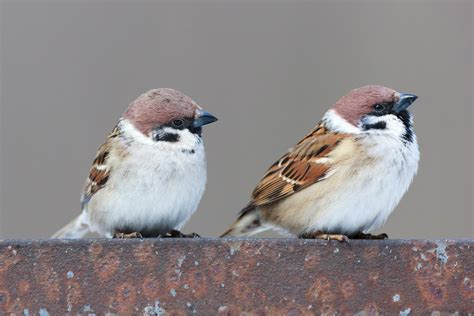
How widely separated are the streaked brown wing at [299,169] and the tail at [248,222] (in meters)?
0.04

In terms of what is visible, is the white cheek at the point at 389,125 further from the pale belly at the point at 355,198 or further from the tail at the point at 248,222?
the tail at the point at 248,222

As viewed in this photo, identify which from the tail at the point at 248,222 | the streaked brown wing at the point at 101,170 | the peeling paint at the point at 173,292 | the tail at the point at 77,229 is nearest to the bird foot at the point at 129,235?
the streaked brown wing at the point at 101,170

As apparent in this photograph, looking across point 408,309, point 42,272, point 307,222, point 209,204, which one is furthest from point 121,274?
point 209,204

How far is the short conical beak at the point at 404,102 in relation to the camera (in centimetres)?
386

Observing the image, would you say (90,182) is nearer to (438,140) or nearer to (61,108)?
(61,108)

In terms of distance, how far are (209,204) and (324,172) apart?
7.48 ft

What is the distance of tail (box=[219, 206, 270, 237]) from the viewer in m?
4.19

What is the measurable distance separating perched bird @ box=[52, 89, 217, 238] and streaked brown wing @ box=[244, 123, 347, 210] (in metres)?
0.26

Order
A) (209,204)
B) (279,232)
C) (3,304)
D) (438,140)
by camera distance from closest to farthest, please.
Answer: (3,304), (279,232), (209,204), (438,140)

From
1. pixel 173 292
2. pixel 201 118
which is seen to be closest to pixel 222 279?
pixel 173 292

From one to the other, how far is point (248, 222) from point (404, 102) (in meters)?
0.74

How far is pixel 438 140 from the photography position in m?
7.07

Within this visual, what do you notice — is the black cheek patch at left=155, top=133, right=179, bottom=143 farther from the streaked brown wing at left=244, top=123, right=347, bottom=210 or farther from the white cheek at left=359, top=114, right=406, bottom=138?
the white cheek at left=359, top=114, right=406, bottom=138

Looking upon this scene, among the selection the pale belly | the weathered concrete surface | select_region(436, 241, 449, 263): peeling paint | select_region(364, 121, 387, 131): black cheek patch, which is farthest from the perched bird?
select_region(436, 241, 449, 263): peeling paint
